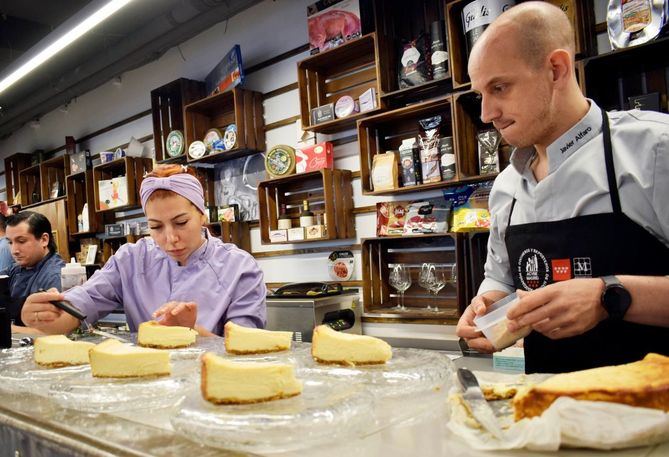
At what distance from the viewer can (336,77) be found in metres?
4.17

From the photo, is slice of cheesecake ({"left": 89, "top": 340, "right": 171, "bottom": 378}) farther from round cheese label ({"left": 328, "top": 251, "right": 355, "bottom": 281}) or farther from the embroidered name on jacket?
round cheese label ({"left": 328, "top": 251, "right": 355, "bottom": 281})

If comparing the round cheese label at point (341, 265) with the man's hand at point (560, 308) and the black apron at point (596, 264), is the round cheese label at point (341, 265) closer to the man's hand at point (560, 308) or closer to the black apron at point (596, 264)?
the black apron at point (596, 264)

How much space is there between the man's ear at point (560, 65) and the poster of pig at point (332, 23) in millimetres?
2422

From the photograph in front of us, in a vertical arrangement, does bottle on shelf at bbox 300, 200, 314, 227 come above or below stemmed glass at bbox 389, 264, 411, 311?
above

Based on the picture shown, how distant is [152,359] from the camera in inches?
44.8

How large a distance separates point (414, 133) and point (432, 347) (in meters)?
1.41

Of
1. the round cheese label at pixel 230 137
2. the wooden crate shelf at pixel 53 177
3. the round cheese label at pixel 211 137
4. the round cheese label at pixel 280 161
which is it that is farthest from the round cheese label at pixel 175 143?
the wooden crate shelf at pixel 53 177

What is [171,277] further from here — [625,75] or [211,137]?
[211,137]

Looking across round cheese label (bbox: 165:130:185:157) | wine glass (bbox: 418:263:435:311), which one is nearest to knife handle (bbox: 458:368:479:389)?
wine glass (bbox: 418:263:435:311)

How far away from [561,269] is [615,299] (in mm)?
391

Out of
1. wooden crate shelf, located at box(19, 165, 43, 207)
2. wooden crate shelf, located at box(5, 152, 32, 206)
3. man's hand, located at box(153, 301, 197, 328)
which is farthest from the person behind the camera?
wooden crate shelf, located at box(5, 152, 32, 206)

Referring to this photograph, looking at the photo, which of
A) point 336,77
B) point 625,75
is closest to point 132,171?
point 336,77

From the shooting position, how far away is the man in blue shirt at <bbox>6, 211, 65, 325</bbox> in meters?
4.06

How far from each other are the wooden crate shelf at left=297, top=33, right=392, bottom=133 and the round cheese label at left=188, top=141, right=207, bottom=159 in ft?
3.91
